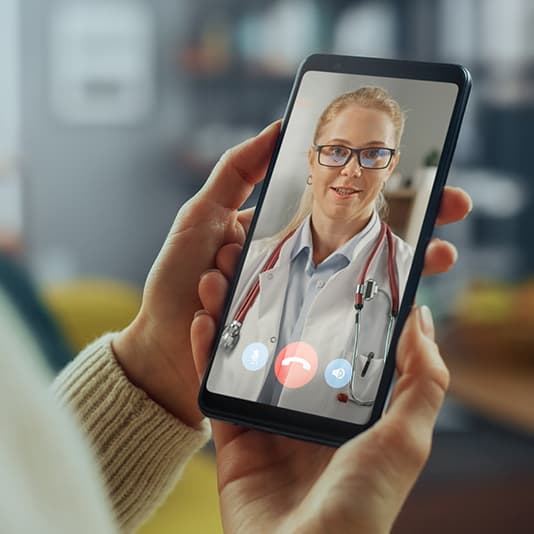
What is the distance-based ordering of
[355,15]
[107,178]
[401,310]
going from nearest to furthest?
[401,310] < [355,15] < [107,178]

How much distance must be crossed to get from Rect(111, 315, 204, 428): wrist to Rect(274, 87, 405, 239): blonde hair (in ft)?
0.22

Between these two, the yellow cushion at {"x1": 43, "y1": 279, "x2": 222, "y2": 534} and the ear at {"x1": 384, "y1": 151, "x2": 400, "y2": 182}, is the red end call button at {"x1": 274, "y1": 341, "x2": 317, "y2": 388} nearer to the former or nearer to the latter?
the ear at {"x1": 384, "y1": 151, "x2": 400, "y2": 182}

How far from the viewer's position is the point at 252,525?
27 cm

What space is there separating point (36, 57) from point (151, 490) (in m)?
1.67

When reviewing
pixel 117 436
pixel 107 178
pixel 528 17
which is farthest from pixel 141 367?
pixel 107 178

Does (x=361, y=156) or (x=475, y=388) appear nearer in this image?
(x=361, y=156)

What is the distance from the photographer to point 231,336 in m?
0.28

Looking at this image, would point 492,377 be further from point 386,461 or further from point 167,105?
point 167,105

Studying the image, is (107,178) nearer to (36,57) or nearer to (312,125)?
(36,57)

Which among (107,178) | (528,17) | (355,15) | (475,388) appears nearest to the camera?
(475,388)

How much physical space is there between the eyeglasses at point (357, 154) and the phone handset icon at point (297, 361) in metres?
0.05

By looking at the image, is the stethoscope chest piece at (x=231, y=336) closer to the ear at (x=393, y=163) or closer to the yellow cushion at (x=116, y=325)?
the ear at (x=393, y=163)

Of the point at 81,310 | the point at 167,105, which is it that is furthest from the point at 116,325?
the point at 167,105

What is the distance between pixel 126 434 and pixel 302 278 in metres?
0.09
